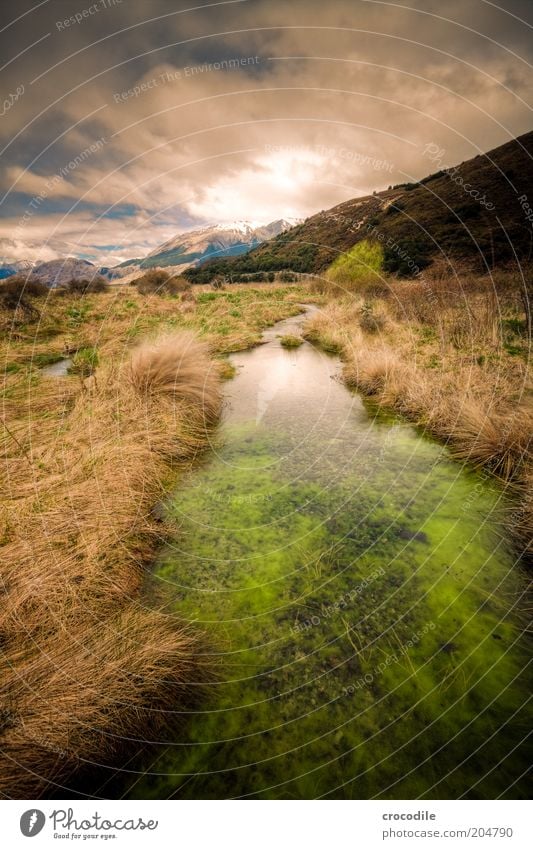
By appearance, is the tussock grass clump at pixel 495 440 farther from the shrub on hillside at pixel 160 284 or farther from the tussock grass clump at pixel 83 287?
the tussock grass clump at pixel 83 287

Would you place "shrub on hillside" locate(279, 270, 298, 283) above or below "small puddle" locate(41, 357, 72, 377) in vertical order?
above

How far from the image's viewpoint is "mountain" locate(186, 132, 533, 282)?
2583cm

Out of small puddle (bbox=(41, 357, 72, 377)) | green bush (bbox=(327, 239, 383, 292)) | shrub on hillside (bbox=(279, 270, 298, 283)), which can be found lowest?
small puddle (bbox=(41, 357, 72, 377))

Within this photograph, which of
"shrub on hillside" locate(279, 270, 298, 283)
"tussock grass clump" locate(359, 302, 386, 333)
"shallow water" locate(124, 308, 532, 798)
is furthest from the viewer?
"shrub on hillside" locate(279, 270, 298, 283)

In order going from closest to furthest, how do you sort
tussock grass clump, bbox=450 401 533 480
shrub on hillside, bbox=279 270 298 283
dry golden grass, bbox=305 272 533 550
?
tussock grass clump, bbox=450 401 533 480
dry golden grass, bbox=305 272 533 550
shrub on hillside, bbox=279 270 298 283

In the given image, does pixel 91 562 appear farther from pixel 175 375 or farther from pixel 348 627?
pixel 175 375

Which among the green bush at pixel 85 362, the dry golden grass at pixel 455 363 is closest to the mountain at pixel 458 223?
the dry golden grass at pixel 455 363

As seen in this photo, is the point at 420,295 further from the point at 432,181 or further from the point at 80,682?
the point at 432,181

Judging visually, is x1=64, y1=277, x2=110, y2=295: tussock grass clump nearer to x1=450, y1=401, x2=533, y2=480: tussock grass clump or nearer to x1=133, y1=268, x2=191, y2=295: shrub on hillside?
x1=133, y1=268, x2=191, y2=295: shrub on hillside

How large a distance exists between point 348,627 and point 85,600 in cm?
208

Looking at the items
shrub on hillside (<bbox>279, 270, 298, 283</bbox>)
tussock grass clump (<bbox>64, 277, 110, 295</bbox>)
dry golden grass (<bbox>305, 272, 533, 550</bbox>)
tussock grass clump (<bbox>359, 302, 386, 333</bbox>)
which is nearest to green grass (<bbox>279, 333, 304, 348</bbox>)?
dry golden grass (<bbox>305, 272, 533, 550</bbox>)

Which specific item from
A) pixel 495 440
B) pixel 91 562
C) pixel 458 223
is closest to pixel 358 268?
pixel 495 440

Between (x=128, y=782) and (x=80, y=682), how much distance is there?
0.57 m

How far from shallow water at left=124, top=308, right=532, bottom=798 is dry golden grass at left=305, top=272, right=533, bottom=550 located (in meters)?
0.52
